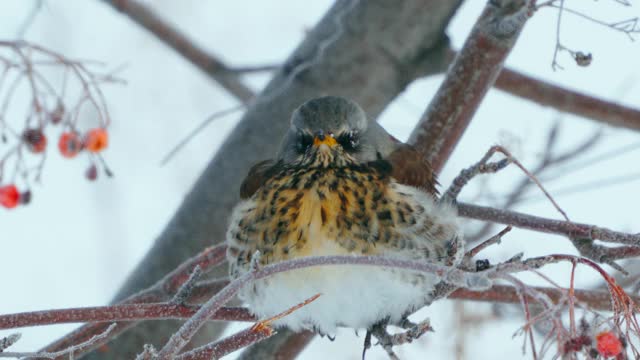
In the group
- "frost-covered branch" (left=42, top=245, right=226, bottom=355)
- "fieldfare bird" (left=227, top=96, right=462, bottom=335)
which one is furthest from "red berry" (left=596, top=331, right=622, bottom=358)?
"frost-covered branch" (left=42, top=245, right=226, bottom=355)

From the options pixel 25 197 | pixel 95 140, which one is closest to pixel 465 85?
pixel 95 140

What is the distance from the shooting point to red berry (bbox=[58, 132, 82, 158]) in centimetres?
323

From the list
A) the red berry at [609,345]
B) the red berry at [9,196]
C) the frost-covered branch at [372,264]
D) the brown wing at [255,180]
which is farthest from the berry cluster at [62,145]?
the red berry at [609,345]

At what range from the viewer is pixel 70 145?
324 cm

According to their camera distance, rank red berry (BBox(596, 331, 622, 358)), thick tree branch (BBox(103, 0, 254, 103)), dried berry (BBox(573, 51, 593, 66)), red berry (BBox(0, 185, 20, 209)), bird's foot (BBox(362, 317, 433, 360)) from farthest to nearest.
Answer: thick tree branch (BBox(103, 0, 254, 103)) < red berry (BBox(0, 185, 20, 209)) < dried berry (BBox(573, 51, 593, 66)) < bird's foot (BBox(362, 317, 433, 360)) < red berry (BBox(596, 331, 622, 358))

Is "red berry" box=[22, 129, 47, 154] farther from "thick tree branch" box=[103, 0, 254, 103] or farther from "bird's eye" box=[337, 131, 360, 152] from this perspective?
"thick tree branch" box=[103, 0, 254, 103]

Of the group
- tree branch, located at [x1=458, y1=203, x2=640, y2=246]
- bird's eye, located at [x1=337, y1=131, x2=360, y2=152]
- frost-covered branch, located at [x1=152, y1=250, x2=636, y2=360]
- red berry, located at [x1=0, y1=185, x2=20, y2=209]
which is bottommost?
frost-covered branch, located at [x1=152, y1=250, x2=636, y2=360]

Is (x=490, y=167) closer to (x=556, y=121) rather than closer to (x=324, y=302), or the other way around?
(x=324, y=302)

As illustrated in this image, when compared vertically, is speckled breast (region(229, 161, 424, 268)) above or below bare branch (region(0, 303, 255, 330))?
above

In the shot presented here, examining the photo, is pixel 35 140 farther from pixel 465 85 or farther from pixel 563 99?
pixel 563 99

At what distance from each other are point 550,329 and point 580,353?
121 mm

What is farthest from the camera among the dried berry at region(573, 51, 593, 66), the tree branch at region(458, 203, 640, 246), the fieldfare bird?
the fieldfare bird

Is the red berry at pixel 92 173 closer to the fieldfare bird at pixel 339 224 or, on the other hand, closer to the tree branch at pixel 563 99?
the fieldfare bird at pixel 339 224

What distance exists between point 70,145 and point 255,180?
617 millimetres
